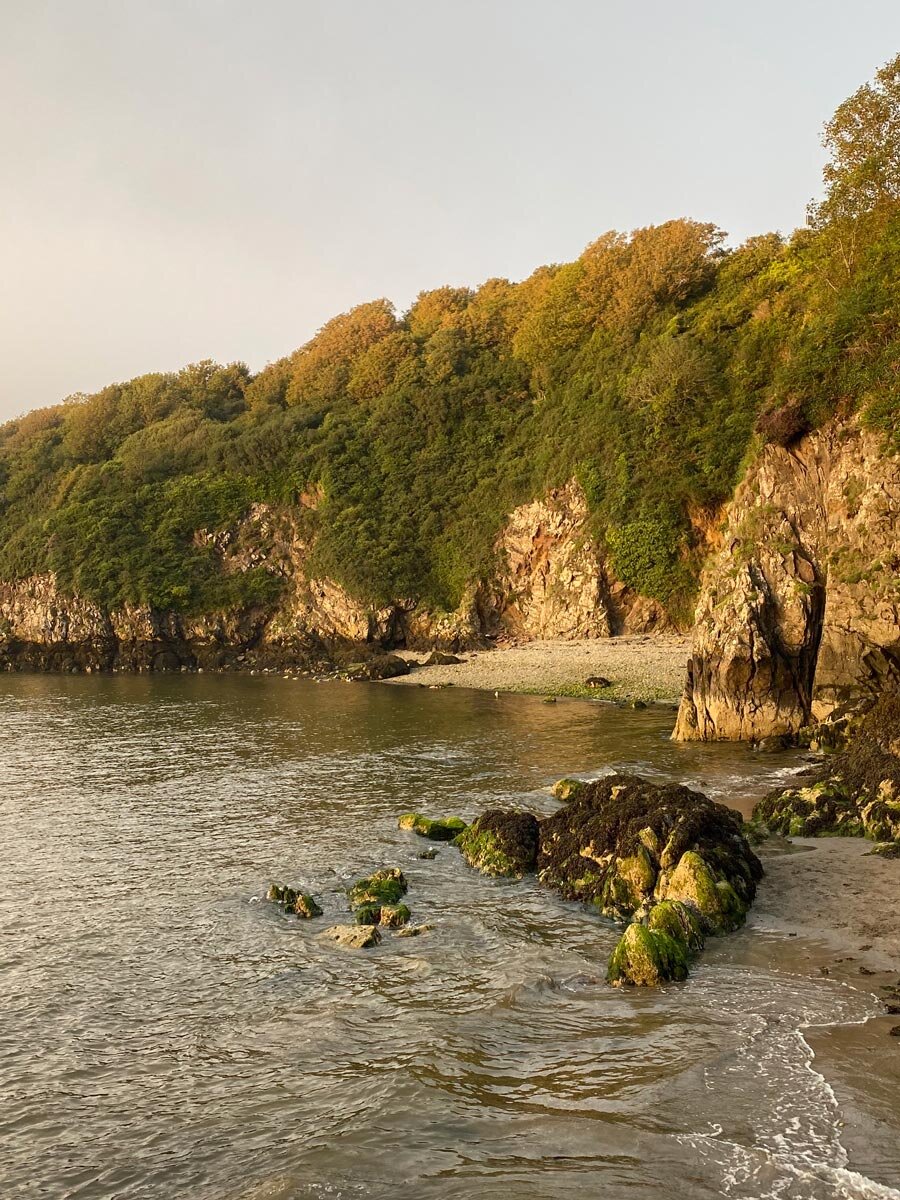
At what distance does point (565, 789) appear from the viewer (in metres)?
26.5

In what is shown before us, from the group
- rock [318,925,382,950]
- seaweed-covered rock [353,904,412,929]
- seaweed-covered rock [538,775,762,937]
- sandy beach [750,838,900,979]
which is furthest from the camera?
seaweed-covered rock [353,904,412,929]

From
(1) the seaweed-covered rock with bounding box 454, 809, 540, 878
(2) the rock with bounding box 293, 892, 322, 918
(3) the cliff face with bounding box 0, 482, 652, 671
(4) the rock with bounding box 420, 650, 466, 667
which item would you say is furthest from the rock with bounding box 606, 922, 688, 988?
(4) the rock with bounding box 420, 650, 466, 667

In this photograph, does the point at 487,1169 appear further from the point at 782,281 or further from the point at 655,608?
the point at 782,281

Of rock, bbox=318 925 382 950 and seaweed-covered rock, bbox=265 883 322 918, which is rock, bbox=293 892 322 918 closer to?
seaweed-covered rock, bbox=265 883 322 918

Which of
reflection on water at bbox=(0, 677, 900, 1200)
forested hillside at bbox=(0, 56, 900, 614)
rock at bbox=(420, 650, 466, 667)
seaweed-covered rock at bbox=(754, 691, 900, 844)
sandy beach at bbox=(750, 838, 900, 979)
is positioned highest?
forested hillside at bbox=(0, 56, 900, 614)

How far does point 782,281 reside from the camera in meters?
56.9

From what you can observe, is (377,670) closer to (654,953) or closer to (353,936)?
(353,936)

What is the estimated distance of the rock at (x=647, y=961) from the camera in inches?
554

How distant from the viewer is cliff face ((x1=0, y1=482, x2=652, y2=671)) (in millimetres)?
58781

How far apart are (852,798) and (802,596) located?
11.3 m

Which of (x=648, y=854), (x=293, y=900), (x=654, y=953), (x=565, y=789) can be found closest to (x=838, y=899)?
(x=648, y=854)

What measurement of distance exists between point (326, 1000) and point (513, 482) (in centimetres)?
5730

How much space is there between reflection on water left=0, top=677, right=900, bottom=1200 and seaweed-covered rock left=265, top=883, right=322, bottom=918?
1.14 feet

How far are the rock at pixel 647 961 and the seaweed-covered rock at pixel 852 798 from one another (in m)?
8.35
